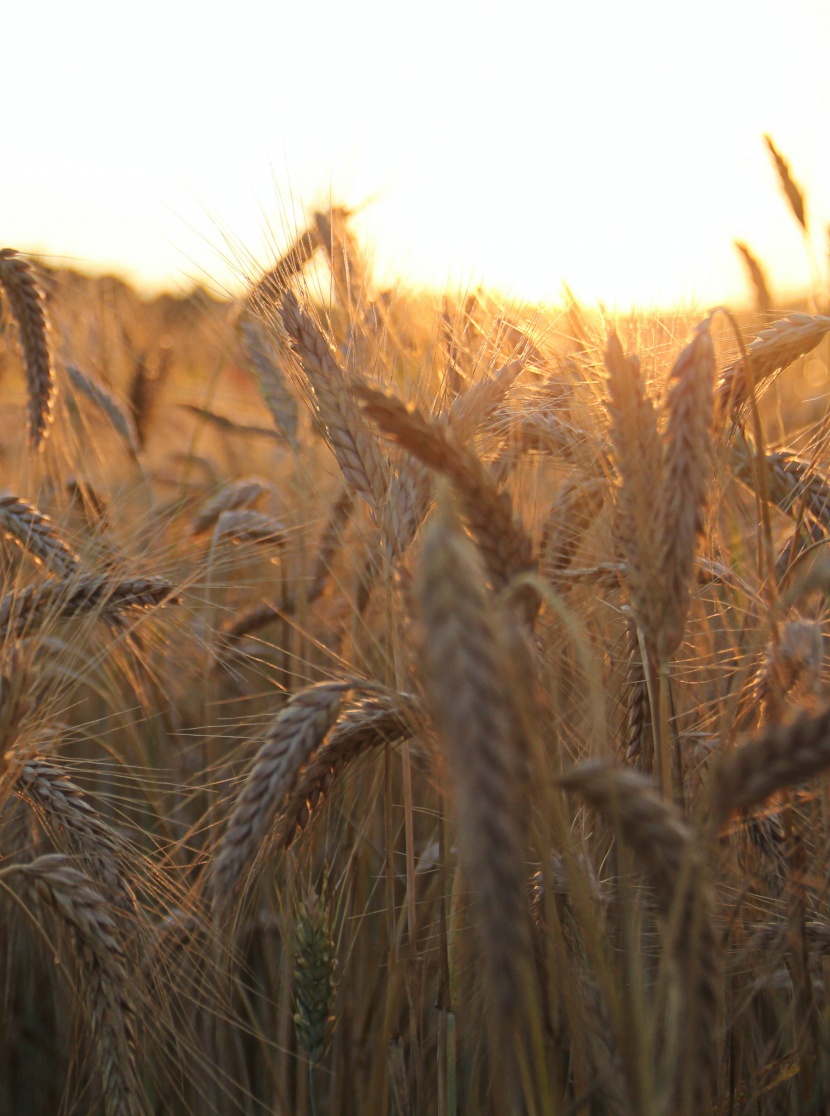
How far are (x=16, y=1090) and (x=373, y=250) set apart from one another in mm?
2080

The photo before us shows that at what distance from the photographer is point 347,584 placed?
252 cm

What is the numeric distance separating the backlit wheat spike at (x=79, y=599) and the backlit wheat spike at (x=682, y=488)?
3.07ft

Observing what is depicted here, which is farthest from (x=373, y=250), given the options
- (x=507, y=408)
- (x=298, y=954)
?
(x=298, y=954)

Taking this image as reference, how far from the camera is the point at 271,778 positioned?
1075mm

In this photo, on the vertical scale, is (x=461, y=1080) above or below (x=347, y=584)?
below

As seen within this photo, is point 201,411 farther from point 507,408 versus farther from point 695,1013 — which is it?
point 695,1013

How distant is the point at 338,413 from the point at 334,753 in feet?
1.74

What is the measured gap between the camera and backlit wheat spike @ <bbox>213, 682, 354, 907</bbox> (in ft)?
3.49

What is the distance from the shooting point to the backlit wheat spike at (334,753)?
1.18 metres

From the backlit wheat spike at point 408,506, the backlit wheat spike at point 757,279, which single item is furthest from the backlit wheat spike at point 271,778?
the backlit wheat spike at point 757,279

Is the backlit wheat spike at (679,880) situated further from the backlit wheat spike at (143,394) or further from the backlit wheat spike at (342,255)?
the backlit wheat spike at (143,394)

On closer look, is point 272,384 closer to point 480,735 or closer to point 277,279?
point 277,279

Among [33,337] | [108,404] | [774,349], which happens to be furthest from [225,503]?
[774,349]

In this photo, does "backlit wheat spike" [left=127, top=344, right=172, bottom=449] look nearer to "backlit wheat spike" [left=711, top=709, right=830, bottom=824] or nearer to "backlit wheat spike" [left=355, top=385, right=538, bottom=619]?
"backlit wheat spike" [left=355, top=385, right=538, bottom=619]
